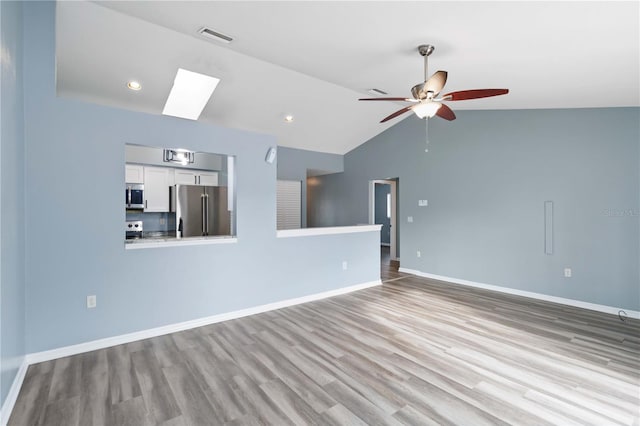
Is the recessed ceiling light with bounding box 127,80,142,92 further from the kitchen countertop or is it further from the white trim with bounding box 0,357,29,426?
the white trim with bounding box 0,357,29,426

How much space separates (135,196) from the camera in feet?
18.0

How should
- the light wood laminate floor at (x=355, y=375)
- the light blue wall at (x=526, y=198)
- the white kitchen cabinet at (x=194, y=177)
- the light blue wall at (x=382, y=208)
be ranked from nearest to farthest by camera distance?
the light wood laminate floor at (x=355, y=375), the light blue wall at (x=526, y=198), the white kitchen cabinet at (x=194, y=177), the light blue wall at (x=382, y=208)

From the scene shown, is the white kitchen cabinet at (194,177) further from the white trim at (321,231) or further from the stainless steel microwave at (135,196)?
the white trim at (321,231)

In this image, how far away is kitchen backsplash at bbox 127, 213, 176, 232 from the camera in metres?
5.85

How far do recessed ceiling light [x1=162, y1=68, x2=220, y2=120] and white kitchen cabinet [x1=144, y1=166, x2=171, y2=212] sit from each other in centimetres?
141

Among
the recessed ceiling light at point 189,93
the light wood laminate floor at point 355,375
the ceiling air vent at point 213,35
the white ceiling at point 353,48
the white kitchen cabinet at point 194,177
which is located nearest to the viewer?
the light wood laminate floor at point 355,375

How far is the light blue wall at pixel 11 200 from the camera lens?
183cm

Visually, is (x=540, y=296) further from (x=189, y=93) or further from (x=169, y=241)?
(x=189, y=93)

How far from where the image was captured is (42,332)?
2.53 meters

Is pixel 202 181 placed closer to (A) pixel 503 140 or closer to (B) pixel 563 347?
(A) pixel 503 140

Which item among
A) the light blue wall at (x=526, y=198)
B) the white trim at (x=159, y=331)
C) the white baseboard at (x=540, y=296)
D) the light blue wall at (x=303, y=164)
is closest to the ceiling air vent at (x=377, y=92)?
the light blue wall at (x=526, y=198)

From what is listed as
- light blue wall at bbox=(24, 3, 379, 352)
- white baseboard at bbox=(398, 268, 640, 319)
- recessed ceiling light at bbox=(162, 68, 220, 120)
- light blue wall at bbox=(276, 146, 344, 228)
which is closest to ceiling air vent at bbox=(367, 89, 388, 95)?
light blue wall at bbox=(24, 3, 379, 352)

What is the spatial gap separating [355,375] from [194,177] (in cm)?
521

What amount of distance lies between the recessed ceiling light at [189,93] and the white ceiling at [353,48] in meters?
0.14
